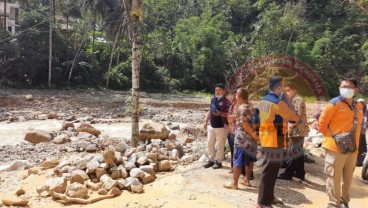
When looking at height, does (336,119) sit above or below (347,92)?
below

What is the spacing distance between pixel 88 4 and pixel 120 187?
24826 mm

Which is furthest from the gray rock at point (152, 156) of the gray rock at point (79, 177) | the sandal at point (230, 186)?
the sandal at point (230, 186)

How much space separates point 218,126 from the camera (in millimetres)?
6188

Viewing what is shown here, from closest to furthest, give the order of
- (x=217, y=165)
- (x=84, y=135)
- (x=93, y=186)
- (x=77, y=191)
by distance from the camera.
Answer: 1. (x=77, y=191)
2. (x=93, y=186)
3. (x=217, y=165)
4. (x=84, y=135)

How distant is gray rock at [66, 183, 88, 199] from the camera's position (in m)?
5.40

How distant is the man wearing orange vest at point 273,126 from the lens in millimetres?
4391

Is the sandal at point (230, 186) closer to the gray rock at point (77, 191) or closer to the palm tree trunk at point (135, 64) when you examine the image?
the gray rock at point (77, 191)

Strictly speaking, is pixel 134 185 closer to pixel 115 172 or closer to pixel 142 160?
pixel 115 172

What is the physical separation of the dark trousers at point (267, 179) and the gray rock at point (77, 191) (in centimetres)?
244

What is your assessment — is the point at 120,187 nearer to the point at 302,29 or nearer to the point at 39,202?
the point at 39,202

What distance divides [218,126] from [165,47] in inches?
1069

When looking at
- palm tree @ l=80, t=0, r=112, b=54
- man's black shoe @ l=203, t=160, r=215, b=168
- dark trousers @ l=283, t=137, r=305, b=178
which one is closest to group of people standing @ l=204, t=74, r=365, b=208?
dark trousers @ l=283, t=137, r=305, b=178

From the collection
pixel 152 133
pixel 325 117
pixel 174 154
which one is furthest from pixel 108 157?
pixel 325 117

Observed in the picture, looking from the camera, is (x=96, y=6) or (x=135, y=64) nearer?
(x=135, y=64)
